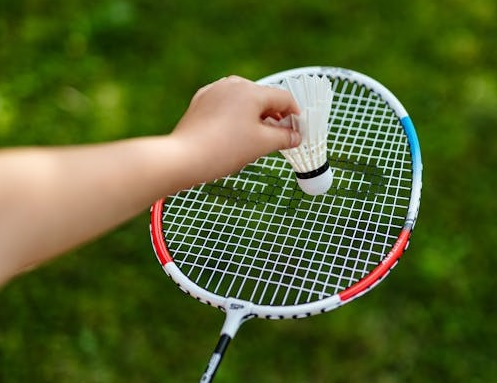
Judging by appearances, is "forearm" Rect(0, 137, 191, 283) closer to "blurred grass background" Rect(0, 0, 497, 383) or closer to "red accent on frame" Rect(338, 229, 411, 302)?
"red accent on frame" Rect(338, 229, 411, 302)

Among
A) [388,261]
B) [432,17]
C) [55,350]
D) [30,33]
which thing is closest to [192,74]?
[30,33]

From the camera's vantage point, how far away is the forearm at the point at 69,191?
1.11 m

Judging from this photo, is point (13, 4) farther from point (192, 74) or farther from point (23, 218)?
point (23, 218)

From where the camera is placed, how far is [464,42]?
9.17ft

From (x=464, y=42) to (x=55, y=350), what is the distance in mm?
1658

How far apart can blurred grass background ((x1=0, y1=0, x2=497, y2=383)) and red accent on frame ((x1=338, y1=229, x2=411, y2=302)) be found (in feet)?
2.27

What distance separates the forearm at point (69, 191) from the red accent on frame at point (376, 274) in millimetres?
415

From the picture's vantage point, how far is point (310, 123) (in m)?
1.49

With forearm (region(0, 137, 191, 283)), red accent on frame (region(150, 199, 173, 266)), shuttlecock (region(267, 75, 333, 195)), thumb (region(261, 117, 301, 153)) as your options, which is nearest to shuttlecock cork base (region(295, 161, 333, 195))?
shuttlecock (region(267, 75, 333, 195))

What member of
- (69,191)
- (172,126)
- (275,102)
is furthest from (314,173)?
(172,126)

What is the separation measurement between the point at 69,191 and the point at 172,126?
Answer: 1527mm

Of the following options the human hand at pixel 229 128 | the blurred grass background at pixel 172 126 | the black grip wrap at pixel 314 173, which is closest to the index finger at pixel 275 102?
the human hand at pixel 229 128

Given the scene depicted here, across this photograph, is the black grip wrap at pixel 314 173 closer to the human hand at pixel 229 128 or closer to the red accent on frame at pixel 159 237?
the human hand at pixel 229 128

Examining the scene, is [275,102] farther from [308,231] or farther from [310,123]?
[308,231]
